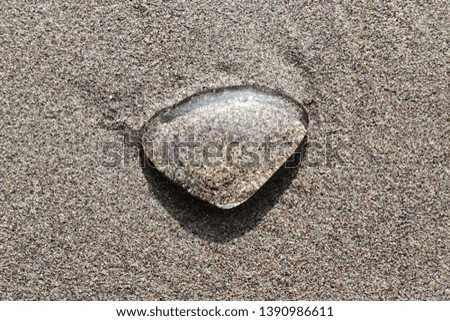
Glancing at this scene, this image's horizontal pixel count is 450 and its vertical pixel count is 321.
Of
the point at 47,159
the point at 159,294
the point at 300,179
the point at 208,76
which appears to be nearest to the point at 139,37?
the point at 208,76

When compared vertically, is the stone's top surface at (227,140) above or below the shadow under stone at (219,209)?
above

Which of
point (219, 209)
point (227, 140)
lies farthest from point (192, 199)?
point (227, 140)

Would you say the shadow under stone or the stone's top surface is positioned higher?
the stone's top surface

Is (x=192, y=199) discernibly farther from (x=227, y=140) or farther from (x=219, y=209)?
(x=227, y=140)

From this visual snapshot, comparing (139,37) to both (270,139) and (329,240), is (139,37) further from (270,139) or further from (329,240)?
(329,240)
